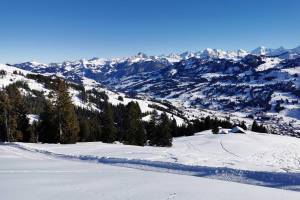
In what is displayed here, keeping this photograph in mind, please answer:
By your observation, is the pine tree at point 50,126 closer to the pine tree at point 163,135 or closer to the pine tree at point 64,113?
the pine tree at point 64,113

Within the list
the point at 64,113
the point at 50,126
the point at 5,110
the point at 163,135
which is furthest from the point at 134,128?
the point at 5,110

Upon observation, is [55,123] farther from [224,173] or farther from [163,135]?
[224,173]

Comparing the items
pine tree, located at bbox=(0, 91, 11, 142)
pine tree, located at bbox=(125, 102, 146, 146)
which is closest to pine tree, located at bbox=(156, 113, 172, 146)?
pine tree, located at bbox=(125, 102, 146, 146)

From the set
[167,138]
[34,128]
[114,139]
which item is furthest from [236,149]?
[34,128]

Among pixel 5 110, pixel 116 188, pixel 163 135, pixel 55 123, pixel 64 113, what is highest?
pixel 5 110

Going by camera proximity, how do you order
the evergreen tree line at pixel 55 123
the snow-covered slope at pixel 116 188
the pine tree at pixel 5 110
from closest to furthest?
the snow-covered slope at pixel 116 188, the evergreen tree line at pixel 55 123, the pine tree at pixel 5 110

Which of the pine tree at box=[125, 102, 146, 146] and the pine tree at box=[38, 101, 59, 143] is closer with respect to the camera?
the pine tree at box=[38, 101, 59, 143]

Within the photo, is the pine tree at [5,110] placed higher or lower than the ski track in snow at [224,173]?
higher

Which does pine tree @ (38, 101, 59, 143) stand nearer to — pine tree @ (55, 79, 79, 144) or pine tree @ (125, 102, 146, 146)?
pine tree @ (55, 79, 79, 144)

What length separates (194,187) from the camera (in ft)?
55.0

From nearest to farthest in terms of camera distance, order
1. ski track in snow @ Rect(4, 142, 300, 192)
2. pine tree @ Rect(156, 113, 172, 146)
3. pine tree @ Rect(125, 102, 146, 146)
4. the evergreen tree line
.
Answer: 1. ski track in snow @ Rect(4, 142, 300, 192)
2. the evergreen tree line
3. pine tree @ Rect(125, 102, 146, 146)
4. pine tree @ Rect(156, 113, 172, 146)

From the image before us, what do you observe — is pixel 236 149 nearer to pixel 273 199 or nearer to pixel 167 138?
pixel 167 138

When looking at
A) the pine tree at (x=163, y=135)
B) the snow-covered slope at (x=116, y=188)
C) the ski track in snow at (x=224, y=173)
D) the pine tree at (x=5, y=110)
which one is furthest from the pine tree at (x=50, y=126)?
the snow-covered slope at (x=116, y=188)

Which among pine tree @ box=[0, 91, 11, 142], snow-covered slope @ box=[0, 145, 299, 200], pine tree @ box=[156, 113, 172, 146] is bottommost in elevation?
snow-covered slope @ box=[0, 145, 299, 200]
